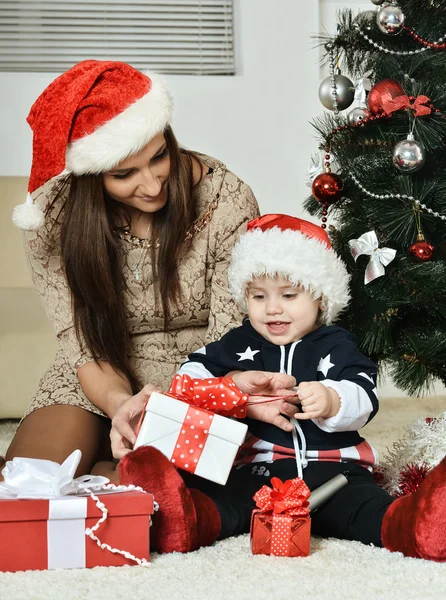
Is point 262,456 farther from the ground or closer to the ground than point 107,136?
closer to the ground

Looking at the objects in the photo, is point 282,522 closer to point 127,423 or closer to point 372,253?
point 127,423

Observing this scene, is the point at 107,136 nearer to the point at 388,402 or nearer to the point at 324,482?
the point at 324,482

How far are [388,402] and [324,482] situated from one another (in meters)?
1.67

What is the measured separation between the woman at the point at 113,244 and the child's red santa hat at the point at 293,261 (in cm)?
17

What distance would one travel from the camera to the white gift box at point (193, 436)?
4.20 ft

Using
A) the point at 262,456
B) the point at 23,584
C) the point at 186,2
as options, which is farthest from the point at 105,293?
the point at 186,2

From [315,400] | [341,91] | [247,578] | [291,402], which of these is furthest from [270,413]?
[341,91]

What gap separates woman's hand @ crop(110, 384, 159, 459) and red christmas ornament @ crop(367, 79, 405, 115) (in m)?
0.72

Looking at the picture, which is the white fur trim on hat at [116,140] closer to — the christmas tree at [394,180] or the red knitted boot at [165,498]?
the christmas tree at [394,180]

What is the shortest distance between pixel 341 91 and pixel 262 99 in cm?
145

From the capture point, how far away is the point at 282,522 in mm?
1219

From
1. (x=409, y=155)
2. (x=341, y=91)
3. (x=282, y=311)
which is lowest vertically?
(x=282, y=311)

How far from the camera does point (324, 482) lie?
1385 millimetres

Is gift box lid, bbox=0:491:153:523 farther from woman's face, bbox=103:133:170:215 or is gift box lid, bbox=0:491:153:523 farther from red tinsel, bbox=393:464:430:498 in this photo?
woman's face, bbox=103:133:170:215
